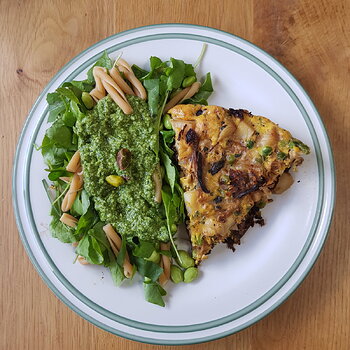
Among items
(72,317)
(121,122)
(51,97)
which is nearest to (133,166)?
(121,122)

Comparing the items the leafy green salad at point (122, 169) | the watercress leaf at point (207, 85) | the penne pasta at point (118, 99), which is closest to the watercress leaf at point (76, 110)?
the leafy green salad at point (122, 169)

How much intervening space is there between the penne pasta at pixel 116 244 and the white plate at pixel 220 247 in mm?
134

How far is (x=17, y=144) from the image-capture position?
10.7 ft

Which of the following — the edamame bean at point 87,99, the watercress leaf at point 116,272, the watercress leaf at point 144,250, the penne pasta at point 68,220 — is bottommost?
the watercress leaf at point 116,272

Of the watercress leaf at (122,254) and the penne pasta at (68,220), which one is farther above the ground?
the penne pasta at (68,220)

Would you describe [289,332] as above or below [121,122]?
below

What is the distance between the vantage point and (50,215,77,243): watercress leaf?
2961mm

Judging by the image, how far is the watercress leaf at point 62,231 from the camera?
2.96 metres

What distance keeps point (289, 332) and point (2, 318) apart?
206 cm

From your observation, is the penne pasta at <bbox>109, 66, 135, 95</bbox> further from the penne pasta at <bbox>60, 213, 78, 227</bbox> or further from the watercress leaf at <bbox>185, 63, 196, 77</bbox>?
the penne pasta at <bbox>60, 213, 78, 227</bbox>

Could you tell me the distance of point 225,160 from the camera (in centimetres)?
277

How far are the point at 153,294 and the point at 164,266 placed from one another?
0.63 ft

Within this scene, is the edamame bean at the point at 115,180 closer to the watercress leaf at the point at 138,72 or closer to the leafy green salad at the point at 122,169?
the leafy green salad at the point at 122,169

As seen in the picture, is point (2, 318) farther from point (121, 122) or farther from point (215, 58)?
point (215, 58)
